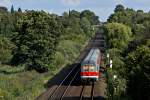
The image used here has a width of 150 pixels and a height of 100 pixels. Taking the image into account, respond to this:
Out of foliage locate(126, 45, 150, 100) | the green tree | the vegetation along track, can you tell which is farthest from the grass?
foliage locate(126, 45, 150, 100)

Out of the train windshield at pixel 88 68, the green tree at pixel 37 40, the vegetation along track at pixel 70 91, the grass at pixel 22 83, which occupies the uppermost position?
the green tree at pixel 37 40

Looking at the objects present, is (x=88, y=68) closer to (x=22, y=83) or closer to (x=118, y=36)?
(x=22, y=83)

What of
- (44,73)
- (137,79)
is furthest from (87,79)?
(137,79)

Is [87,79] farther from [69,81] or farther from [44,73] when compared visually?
[44,73]

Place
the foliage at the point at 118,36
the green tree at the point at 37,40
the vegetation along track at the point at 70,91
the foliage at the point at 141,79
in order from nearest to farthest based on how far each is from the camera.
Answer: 1. the foliage at the point at 141,79
2. the vegetation along track at the point at 70,91
3. the green tree at the point at 37,40
4. the foliage at the point at 118,36

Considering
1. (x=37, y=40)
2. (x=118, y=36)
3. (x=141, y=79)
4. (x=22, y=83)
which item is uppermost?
(x=118, y=36)

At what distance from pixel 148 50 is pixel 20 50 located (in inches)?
938

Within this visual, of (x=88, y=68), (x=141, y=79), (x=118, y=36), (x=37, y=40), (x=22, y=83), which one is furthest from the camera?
(x=118, y=36)

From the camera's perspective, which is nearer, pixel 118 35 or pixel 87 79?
pixel 87 79

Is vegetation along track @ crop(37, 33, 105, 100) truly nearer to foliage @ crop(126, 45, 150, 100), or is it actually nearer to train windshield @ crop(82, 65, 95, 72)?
train windshield @ crop(82, 65, 95, 72)

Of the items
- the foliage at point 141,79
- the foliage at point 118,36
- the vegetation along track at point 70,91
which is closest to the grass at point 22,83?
the vegetation along track at point 70,91

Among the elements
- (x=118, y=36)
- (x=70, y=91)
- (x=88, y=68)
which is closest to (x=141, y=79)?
(x=70, y=91)

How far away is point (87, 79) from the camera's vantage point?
41.1 m

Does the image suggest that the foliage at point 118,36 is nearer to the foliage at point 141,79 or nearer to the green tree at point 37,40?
the green tree at point 37,40
